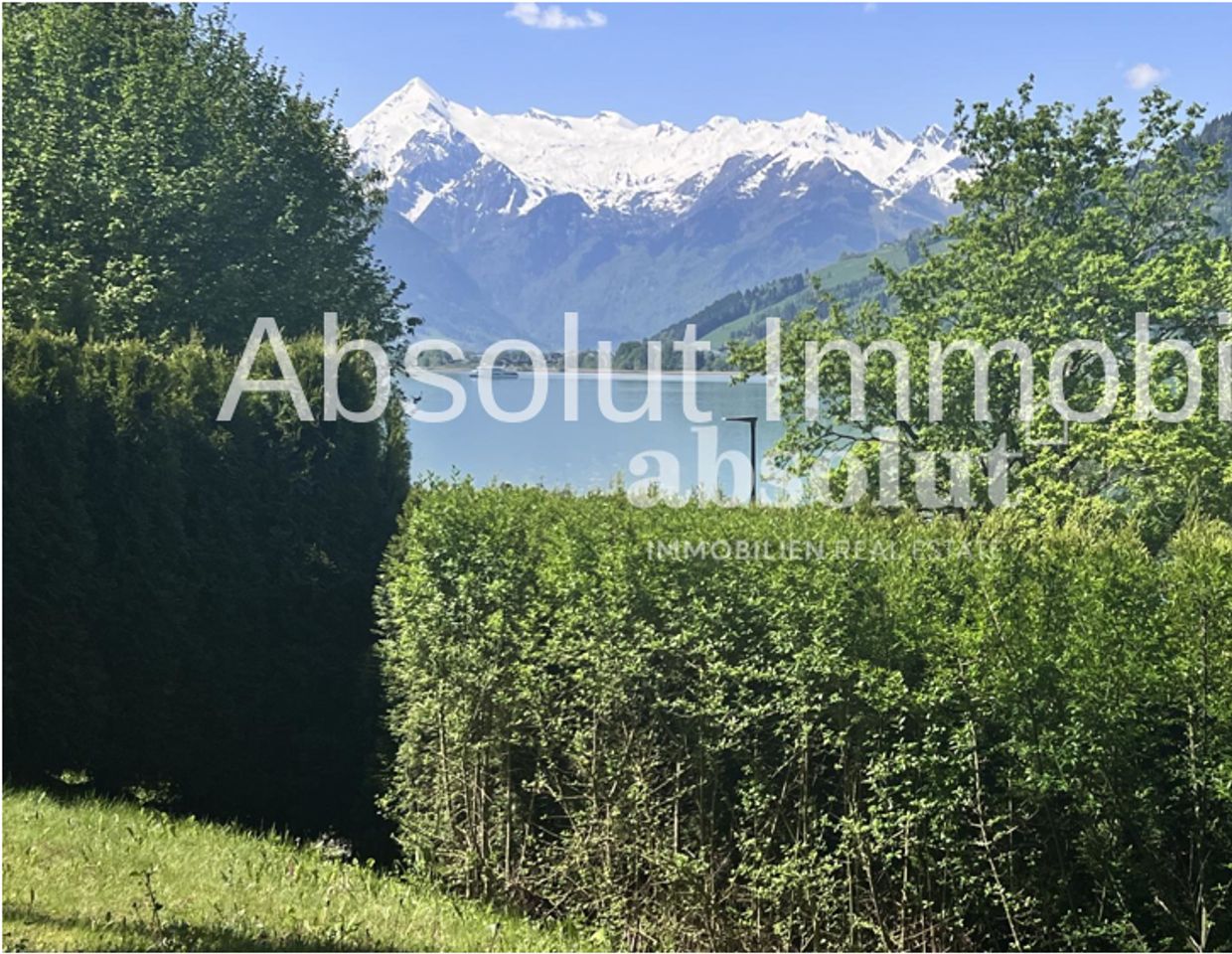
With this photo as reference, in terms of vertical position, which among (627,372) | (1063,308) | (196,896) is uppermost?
(627,372)

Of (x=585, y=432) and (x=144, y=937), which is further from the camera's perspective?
(x=585, y=432)

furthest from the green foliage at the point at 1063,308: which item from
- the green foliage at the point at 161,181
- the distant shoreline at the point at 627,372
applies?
the green foliage at the point at 161,181

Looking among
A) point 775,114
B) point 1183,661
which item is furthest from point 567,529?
point 775,114

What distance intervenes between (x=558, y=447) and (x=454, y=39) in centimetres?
4585

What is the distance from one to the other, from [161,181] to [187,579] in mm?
10472

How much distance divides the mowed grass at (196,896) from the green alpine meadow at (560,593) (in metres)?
0.05

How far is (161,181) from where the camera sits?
1778 centimetres

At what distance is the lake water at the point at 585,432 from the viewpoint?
29125 mm

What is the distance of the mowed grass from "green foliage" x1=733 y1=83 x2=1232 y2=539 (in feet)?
40.1

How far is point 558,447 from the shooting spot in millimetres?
57594

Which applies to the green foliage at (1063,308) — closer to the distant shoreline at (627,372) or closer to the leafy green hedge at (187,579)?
the distant shoreline at (627,372)

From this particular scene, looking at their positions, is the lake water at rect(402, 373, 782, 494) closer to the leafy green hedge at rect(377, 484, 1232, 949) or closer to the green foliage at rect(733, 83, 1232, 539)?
the green foliage at rect(733, 83, 1232, 539)

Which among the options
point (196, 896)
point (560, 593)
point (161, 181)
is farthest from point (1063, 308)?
point (196, 896)

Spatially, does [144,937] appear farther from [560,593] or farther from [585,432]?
[585,432]
